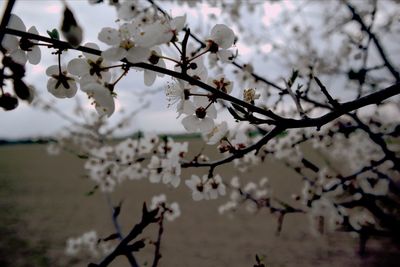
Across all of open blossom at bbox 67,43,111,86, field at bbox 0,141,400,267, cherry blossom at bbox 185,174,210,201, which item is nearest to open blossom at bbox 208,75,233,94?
open blossom at bbox 67,43,111,86

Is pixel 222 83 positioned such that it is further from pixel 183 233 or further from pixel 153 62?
pixel 183 233

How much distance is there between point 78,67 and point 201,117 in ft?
1.18

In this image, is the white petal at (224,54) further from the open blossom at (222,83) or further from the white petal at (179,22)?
the white petal at (179,22)

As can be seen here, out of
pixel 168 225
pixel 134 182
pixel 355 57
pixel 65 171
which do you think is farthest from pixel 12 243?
pixel 65 171

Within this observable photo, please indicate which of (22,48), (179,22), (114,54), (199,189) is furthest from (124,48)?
(199,189)

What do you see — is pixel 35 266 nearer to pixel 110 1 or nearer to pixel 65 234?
pixel 65 234

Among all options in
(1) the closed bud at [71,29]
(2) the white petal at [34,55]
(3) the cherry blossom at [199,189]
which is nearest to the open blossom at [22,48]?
(2) the white petal at [34,55]

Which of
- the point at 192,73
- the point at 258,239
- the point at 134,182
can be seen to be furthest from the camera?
the point at 134,182

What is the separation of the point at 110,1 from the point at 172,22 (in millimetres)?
719

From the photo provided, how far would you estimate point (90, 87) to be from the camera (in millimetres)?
754

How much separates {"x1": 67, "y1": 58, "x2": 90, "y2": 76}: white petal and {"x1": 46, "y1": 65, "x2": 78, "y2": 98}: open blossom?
0.15 ft

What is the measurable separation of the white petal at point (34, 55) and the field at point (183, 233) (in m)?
1.75

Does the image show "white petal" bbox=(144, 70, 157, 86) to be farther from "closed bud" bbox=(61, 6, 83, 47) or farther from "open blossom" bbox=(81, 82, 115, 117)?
"closed bud" bbox=(61, 6, 83, 47)

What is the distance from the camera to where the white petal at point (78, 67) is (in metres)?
0.81
